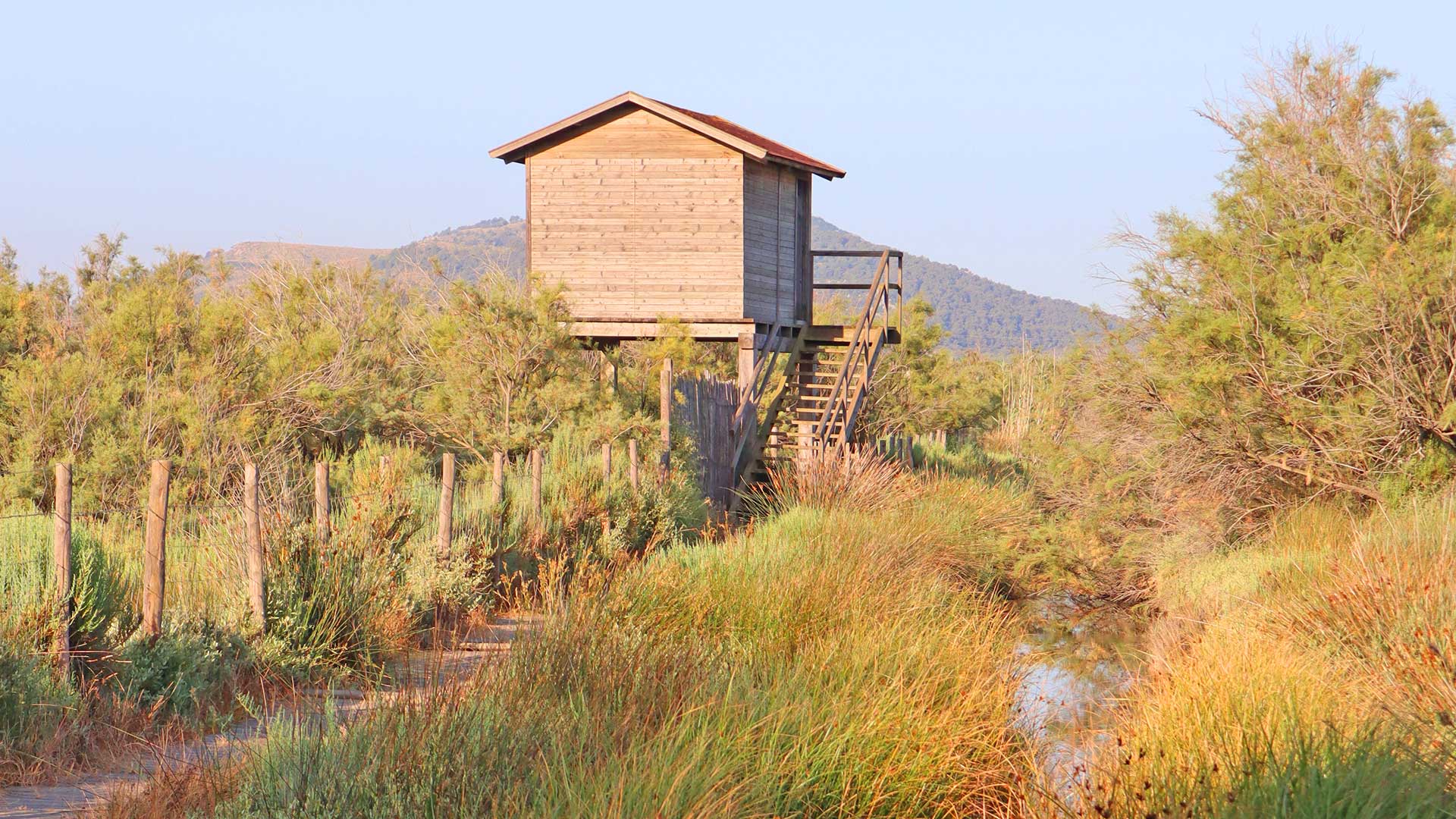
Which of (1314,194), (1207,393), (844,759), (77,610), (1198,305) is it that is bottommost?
(844,759)

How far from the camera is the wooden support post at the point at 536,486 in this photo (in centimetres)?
1324

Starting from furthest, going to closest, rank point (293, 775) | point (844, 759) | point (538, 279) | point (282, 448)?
point (538, 279)
point (282, 448)
point (844, 759)
point (293, 775)

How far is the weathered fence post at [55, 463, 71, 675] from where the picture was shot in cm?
702

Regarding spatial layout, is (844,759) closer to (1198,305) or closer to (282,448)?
(1198,305)

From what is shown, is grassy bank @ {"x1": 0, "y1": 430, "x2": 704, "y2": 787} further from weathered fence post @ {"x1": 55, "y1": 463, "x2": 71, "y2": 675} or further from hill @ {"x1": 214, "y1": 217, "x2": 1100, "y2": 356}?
hill @ {"x1": 214, "y1": 217, "x2": 1100, "y2": 356}

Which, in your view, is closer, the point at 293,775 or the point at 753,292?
the point at 293,775

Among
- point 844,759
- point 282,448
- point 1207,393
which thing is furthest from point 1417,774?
point 282,448

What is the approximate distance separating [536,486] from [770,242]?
1078cm

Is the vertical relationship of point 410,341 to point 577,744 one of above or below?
above

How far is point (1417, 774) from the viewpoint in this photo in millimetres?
5297

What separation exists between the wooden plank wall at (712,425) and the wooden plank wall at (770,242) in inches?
77.5

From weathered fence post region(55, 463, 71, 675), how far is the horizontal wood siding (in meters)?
15.0

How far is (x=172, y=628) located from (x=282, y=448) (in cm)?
887

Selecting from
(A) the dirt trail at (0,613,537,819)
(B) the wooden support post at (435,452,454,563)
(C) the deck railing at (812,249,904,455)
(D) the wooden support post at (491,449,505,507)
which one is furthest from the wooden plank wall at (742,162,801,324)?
(A) the dirt trail at (0,613,537,819)
